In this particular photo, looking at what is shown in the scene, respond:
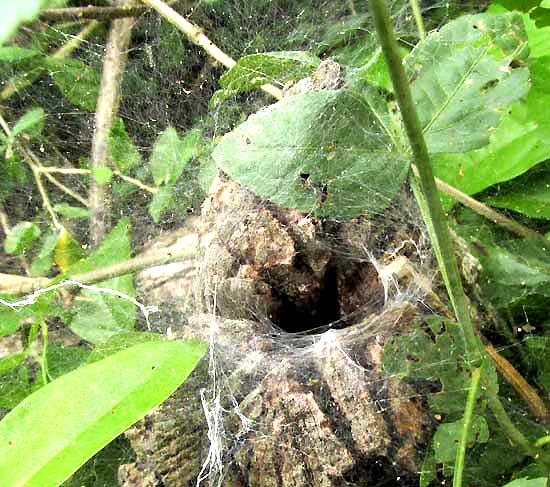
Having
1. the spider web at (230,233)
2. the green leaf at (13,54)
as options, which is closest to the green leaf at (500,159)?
the spider web at (230,233)

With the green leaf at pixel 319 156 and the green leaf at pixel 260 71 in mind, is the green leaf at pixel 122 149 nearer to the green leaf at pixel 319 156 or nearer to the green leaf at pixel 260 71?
the green leaf at pixel 260 71

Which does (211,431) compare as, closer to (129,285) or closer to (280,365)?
(280,365)

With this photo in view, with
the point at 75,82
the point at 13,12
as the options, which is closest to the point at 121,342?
the point at 13,12

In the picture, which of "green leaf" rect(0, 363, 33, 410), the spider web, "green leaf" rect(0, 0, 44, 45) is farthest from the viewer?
"green leaf" rect(0, 363, 33, 410)

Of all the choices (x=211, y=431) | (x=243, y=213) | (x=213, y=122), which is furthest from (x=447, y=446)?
(x=213, y=122)

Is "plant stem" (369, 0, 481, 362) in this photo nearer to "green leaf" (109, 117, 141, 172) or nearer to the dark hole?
the dark hole

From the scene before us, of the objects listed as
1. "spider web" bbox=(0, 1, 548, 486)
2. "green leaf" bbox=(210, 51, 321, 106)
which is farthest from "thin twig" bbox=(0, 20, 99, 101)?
"green leaf" bbox=(210, 51, 321, 106)
